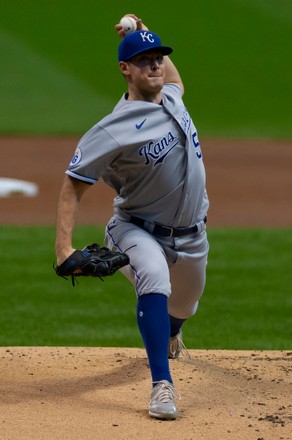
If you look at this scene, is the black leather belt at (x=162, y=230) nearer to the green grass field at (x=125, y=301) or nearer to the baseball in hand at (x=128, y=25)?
the baseball in hand at (x=128, y=25)

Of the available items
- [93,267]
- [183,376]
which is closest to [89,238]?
[183,376]

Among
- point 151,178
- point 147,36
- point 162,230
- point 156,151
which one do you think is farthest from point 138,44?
point 162,230

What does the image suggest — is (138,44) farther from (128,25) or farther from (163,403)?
(163,403)

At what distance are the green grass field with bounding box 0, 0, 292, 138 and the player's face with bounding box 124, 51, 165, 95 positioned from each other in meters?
14.9

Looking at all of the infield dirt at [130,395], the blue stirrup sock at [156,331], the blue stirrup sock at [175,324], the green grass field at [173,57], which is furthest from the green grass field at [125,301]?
the green grass field at [173,57]

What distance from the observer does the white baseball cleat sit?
4.51 metres

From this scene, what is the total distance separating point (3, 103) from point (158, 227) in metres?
17.6

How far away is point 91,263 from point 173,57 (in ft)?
66.8

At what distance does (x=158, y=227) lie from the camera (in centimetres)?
508

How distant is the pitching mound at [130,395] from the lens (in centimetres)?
433

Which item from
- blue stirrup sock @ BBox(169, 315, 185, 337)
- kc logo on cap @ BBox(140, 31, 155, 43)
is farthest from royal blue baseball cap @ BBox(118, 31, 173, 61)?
blue stirrup sock @ BBox(169, 315, 185, 337)

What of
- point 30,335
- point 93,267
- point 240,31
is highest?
point 240,31

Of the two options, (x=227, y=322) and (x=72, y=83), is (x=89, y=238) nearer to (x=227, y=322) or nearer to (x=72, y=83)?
(x=227, y=322)

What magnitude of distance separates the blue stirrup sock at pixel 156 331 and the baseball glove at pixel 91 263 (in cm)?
22
